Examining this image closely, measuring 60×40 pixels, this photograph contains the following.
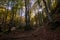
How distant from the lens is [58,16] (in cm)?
859

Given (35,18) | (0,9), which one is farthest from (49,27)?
(35,18)

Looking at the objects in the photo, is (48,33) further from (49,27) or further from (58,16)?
(58,16)

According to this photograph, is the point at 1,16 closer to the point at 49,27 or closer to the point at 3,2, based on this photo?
the point at 3,2

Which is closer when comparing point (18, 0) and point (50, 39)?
point (50, 39)

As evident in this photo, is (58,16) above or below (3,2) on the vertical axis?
below

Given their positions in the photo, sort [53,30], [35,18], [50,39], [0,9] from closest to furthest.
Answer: [50,39], [53,30], [0,9], [35,18]

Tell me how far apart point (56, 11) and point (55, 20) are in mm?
1120

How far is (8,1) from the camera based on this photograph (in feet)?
61.4

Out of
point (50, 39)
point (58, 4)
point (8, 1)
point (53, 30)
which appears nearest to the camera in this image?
point (50, 39)

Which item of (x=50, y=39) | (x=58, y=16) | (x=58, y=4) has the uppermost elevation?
(x=58, y=4)

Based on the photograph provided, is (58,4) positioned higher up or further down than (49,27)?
higher up

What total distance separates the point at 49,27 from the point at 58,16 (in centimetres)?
95

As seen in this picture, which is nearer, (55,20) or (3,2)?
(55,20)

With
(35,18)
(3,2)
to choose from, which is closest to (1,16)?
(3,2)
